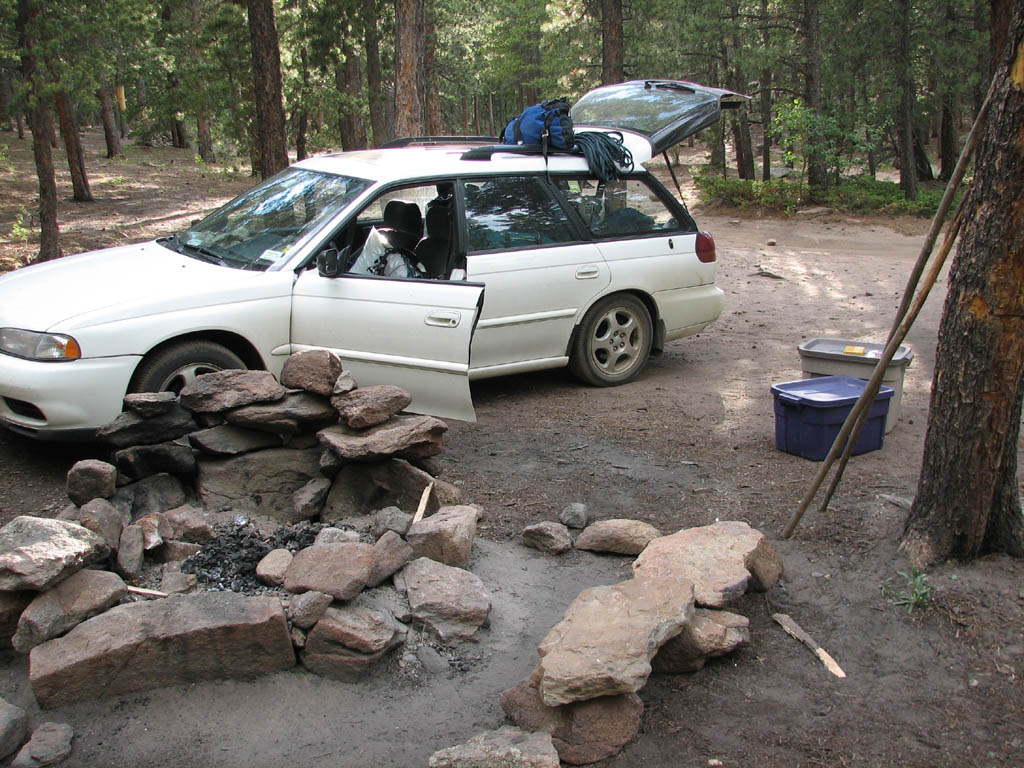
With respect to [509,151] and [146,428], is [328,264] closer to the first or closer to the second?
[146,428]

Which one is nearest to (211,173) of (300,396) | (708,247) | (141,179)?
(141,179)

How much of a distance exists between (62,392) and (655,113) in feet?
16.6

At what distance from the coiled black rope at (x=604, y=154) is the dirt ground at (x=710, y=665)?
1.74 meters

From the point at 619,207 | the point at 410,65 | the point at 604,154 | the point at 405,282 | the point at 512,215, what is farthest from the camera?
the point at 410,65

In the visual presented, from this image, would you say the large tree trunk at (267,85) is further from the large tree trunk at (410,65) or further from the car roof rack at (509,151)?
the car roof rack at (509,151)

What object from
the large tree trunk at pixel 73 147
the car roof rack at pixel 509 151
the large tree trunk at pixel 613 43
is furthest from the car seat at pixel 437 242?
the large tree trunk at pixel 613 43

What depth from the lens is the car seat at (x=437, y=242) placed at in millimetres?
6621

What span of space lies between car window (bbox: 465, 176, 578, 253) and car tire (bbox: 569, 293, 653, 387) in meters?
0.66

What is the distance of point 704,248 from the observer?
7609mm

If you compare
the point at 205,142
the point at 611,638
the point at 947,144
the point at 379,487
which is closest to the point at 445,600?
the point at 611,638

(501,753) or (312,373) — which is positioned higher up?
(312,373)

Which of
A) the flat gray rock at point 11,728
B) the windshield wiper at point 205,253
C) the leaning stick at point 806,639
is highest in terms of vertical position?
the windshield wiper at point 205,253

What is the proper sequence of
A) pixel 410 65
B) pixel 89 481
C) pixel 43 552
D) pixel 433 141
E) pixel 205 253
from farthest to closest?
pixel 410 65
pixel 433 141
pixel 205 253
pixel 89 481
pixel 43 552

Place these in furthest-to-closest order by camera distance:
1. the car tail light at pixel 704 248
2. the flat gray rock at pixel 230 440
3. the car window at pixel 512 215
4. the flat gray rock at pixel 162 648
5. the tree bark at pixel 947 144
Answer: the tree bark at pixel 947 144 < the car tail light at pixel 704 248 < the car window at pixel 512 215 < the flat gray rock at pixel 230 440 < the flat gray rock at pixel 162 648
